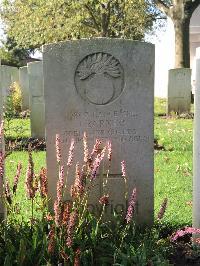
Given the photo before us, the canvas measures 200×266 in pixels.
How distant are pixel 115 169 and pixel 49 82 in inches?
39.9

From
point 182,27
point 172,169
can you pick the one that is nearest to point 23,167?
point 172,169

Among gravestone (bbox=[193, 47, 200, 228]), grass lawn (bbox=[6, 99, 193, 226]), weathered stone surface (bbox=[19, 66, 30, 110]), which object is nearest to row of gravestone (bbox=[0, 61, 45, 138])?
grass lawn (bbox=[6, 99, 193, 226])

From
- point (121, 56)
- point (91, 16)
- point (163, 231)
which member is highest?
point (91, 16)

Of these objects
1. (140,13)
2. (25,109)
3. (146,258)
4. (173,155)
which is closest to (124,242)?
(146,258)

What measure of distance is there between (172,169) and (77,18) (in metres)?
17.6

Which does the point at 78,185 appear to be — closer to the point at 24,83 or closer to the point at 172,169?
the point at 172,169

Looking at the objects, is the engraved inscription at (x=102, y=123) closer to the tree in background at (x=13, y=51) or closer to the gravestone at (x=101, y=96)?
the gravestone at (x=101, y=96)

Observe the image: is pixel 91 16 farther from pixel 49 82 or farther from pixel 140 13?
pixel 49 82

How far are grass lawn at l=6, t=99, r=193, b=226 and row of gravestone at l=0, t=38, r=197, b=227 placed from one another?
0.95 meters

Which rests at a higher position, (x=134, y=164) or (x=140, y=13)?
(x=140, y=13)

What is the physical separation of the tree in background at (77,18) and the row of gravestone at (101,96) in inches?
716

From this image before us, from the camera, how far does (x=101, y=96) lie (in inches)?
170

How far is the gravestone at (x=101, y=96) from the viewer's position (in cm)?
425

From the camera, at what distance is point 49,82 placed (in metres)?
4.30
